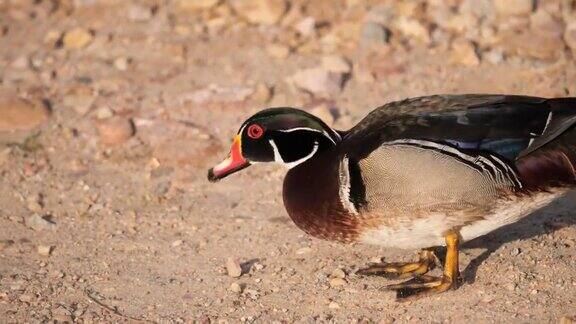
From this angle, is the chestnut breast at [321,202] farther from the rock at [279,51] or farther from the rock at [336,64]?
the rock at [279,51]

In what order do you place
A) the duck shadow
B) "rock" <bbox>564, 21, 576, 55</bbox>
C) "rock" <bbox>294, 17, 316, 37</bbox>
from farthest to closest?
"rock" <bbox>294, 17, 316, 37</bbox>, "rock" <bbox>564, 21, 576, 55</bbox>, the duck shadow

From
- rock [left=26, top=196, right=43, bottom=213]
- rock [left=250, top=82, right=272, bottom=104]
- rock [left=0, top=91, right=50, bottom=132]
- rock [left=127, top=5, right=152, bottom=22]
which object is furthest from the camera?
rock [left=127, top=5, right=152, bottom=22]

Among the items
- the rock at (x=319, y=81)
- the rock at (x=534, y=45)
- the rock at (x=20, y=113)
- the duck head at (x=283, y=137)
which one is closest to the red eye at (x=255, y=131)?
the duck head at (x=283, y=137)

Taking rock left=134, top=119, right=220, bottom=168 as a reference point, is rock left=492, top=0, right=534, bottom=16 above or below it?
above

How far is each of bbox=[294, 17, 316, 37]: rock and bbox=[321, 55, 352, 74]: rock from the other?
0.41 meters

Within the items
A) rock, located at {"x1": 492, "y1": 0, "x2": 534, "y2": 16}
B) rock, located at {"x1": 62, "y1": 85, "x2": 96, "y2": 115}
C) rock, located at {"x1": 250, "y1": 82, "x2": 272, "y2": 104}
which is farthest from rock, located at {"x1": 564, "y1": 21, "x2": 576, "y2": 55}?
rock, located at {"x1": 62, "y1": 85, "x2": 96, "y2": 115}

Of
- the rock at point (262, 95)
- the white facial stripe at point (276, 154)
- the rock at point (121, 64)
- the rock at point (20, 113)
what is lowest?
the rock at point (20, 113)

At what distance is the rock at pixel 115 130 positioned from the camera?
23.6ft

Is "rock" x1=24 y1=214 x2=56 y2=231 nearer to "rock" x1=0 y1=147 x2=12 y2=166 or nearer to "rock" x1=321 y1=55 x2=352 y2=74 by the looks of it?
"rock" x1=0 y1=147 x2=12 y2=166

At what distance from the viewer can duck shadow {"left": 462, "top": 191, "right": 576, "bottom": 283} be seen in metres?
5.78

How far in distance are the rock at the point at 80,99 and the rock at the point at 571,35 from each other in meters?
3.69

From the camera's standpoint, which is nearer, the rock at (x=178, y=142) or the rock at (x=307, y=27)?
the rock at (x=178, y=142)

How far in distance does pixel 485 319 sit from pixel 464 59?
125 inches

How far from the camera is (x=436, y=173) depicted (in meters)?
4.98
